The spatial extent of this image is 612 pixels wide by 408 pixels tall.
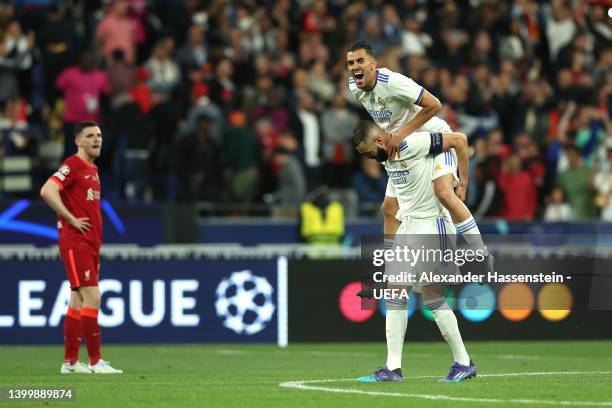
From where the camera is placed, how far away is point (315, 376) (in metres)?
13.0

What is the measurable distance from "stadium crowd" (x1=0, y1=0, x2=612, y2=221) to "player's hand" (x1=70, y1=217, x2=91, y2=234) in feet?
23.2

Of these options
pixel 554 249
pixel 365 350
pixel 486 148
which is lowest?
pixel 365 350

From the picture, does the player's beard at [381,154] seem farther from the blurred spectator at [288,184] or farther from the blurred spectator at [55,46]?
the blurred spectator at [55,46]

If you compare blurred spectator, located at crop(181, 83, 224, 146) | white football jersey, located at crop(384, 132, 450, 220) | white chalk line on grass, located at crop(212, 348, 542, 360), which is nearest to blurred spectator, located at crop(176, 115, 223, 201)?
blurred spectator, located at crop(181, 83, 224, 146)

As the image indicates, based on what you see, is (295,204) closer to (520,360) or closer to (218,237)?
(218,237)

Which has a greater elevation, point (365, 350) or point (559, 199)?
point (559, 199)

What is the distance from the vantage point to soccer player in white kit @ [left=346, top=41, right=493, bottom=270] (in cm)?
1173

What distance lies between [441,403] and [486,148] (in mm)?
13521

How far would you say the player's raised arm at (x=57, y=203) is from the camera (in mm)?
13773

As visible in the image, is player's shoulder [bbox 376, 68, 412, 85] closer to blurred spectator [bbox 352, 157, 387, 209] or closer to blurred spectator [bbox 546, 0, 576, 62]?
blurred spectator [bbox 352, 157, 387, 209]

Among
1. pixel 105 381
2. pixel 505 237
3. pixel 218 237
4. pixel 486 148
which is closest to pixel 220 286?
pixel 218 237

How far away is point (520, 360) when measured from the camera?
52.7 feet

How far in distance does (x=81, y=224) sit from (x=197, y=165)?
301 inches

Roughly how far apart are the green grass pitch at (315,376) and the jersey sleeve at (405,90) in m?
2.34
